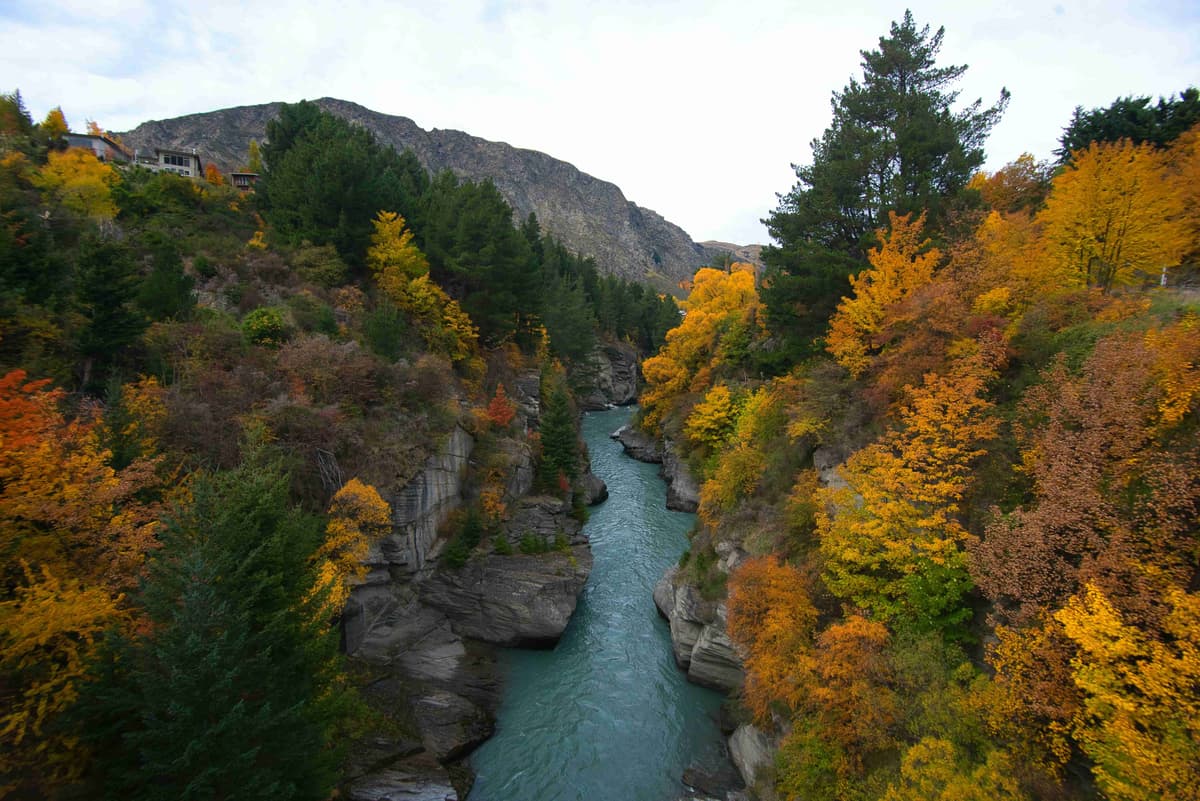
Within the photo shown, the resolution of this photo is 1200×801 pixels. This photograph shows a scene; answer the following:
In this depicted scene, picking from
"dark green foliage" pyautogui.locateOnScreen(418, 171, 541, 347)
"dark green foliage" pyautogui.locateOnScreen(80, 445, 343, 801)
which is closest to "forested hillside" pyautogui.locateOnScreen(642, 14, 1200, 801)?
"dark green foliage" pyautogui.locateOnScreen(80, 445, 343, 801)

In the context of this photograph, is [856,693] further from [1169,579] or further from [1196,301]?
[1196,301]

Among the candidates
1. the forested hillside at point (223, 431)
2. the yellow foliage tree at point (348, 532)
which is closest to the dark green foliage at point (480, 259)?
the forested hillside at point (223, 431)

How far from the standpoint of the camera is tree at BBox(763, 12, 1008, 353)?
2305 centimetres

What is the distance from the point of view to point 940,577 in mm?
13297

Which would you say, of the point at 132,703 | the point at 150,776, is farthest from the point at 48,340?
the point at 150,776

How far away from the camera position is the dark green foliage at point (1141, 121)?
24.2 meters

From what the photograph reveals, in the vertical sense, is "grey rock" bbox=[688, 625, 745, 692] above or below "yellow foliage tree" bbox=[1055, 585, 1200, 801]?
below

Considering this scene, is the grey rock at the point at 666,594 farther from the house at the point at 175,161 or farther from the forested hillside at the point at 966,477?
the house at the point at 175,161

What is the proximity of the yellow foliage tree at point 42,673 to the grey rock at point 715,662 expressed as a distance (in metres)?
18.2

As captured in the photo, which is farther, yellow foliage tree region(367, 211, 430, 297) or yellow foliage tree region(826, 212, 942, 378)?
yellow foliage tree region(367, 211, 430, 297)

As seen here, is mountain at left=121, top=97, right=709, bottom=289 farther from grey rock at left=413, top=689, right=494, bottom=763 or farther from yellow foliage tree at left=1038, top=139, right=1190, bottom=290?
yellow foliage tree at left=1038, top=139, right=1190, bottom=290

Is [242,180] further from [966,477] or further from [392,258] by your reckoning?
[966,477]

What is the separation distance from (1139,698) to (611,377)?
74787 mm

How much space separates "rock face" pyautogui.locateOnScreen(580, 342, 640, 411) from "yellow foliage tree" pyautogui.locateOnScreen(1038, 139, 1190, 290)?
59.4 metres
